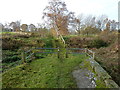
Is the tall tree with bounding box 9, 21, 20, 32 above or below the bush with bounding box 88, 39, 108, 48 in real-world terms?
above

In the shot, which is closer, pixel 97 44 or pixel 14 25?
pixel 97 44

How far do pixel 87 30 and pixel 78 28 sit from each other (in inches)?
261

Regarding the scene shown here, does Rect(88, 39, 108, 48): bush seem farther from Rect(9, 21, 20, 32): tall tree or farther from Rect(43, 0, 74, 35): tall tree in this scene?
Rect(9, 21, 20, 32): tall tree

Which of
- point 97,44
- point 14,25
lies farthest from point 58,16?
point 14,25

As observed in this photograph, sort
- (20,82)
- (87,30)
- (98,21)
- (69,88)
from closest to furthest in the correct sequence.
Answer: (69,88)
(20,82)
(87,30)
(98,21)

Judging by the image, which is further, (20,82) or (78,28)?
(78,28)

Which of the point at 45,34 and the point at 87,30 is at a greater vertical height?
the point at 87,30

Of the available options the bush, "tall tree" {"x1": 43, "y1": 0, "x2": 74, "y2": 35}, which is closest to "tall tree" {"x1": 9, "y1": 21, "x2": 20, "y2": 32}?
"tall tree" {"x1": 43, "y1": 0, "x2": 74, "y2": 35}

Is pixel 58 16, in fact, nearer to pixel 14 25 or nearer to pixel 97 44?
pixel 97 44

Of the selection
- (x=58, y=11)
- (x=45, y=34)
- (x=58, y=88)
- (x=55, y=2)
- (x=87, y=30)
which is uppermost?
(x=55, y=2)

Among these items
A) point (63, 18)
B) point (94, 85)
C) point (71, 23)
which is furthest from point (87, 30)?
point (94, 85)

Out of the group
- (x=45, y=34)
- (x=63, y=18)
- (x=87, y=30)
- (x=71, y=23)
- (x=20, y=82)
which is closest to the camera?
(x=20, y=82)

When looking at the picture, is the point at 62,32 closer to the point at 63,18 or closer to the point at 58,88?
the point at 63,18

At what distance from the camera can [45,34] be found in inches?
913
